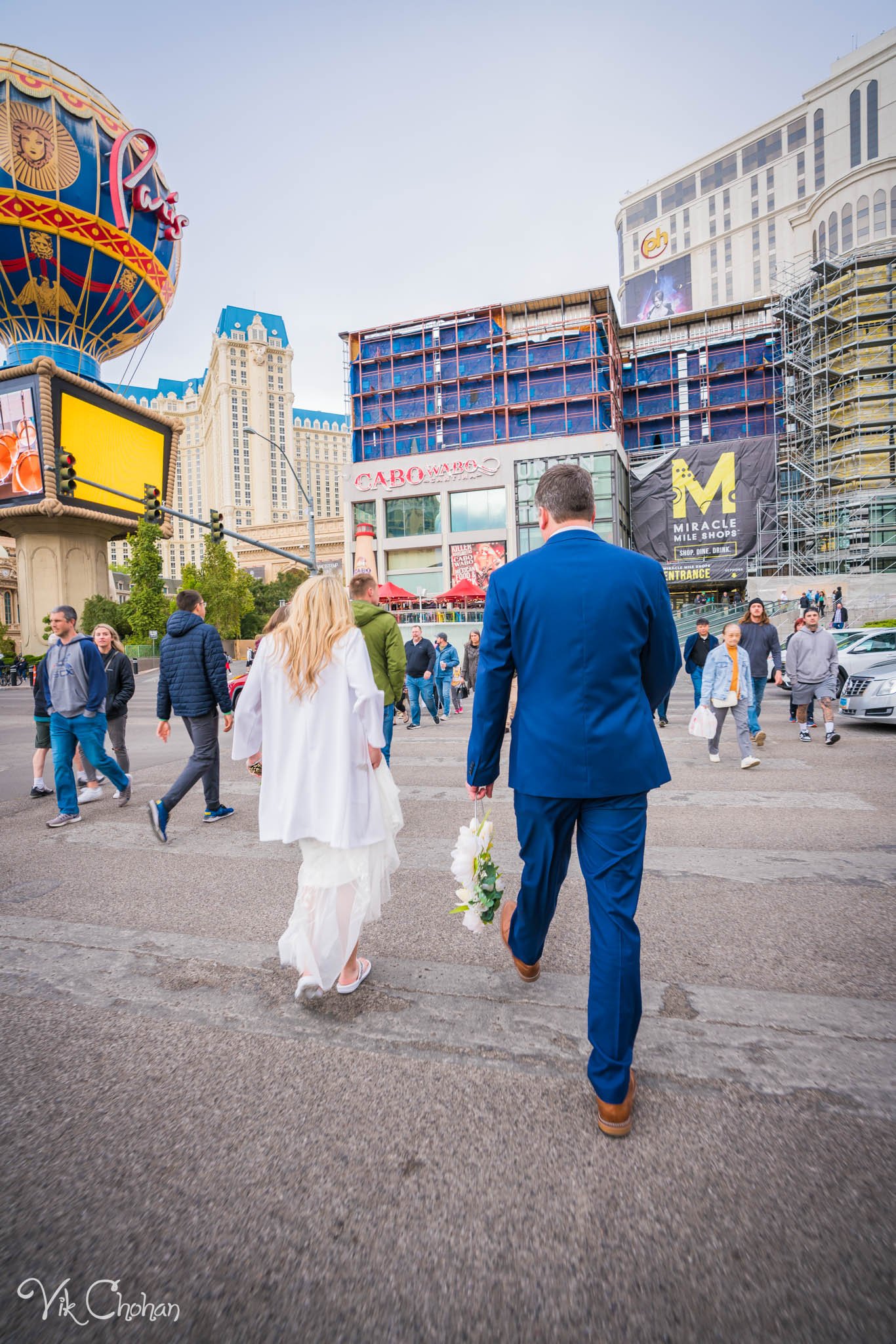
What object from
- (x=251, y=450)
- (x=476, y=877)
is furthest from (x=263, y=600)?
(x=476, y=877)

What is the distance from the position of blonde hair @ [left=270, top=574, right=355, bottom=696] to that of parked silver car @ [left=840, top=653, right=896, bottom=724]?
10.4 m

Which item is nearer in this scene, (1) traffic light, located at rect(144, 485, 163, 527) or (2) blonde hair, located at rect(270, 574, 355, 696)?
(2) blonde hair, located at rect(270, 574, 355, 696)

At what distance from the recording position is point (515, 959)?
2.90 metres

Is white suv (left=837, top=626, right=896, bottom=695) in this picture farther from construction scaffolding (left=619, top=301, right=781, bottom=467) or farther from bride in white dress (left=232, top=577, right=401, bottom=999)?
construction scaffolding (left=619, top=301, right=781, bottom=467)

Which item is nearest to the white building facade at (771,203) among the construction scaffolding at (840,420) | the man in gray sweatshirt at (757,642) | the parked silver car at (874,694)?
the construction scaffolding at (840,420)

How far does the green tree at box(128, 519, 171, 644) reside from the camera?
49.3 metres

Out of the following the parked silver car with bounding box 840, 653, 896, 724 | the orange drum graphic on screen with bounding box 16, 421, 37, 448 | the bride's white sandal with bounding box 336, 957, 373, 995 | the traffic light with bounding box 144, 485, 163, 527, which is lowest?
the bride's white sandal with bounding box 336, 957, 373, 995

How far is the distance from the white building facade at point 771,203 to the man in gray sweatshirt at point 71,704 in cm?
5402

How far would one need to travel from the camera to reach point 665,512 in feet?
165

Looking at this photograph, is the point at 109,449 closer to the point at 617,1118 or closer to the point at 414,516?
the point at 414,516

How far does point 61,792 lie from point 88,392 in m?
38.2

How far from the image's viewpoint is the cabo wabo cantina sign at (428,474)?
51594 mm

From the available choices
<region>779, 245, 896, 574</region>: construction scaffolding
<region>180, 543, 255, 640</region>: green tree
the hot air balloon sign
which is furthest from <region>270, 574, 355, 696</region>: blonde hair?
<region>180, 543, 255, 640</region>: green tree

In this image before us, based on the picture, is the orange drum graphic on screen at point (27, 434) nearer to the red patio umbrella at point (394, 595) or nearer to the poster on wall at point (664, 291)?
the red patio umbrella at point (394, 595)
